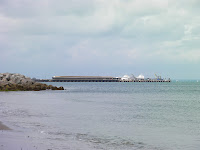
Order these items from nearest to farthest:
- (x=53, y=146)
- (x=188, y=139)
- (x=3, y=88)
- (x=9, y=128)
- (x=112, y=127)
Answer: (x=53, y=146)
(x=188, y=139)
(x=9, y=128)
(x=112, y=127)
(x=3, y=88)

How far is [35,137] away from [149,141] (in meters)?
6.26

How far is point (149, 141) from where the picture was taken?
16562mm

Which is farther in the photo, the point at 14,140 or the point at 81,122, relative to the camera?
the point at 81,122

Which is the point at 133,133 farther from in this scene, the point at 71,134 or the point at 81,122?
the point at 81,122

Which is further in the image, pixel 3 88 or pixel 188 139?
pixel 3 88

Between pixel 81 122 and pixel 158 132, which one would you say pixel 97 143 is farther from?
pixel 81 122

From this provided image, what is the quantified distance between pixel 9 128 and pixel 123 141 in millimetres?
7483

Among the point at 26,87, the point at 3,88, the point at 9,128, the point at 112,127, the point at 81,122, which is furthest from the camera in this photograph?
the point at 26,87

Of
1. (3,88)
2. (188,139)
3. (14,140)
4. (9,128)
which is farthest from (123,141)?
(3,88)

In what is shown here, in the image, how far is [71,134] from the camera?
59.6ft

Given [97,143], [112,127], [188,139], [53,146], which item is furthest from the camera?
[112,127]

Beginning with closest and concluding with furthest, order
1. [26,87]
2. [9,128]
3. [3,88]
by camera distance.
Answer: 1. [9,128]
2. [3,88]
3. [26,87]

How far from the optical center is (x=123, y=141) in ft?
53.8

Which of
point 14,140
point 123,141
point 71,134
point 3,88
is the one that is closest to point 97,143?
point 123,141
